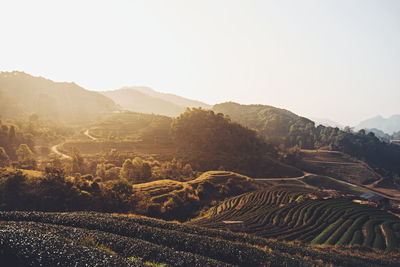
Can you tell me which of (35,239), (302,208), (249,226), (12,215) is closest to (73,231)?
(35,239)

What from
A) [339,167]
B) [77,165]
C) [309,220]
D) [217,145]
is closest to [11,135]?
[77,165]

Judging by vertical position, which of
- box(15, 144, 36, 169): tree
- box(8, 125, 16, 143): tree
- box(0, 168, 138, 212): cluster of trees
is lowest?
box(15, 144, 36, 169): tree

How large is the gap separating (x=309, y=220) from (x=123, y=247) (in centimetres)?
4076

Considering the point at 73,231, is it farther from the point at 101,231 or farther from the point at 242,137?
the point at 242,137

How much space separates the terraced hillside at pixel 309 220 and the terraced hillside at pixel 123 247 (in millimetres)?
14010

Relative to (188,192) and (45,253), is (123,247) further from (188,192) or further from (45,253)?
(188,192)

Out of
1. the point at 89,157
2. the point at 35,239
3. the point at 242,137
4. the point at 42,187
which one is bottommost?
the point at 89,157

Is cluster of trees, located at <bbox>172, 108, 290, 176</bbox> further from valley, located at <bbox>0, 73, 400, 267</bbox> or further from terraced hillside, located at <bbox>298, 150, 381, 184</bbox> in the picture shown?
terraced hillside, located at <bbox>298, 150, 381, 184</bbox>

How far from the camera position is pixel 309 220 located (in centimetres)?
4719

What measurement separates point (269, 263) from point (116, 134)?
5692 inches

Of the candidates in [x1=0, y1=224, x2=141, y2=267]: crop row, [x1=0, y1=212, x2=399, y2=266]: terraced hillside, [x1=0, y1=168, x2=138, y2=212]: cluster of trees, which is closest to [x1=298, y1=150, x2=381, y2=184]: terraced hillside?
[x1=0, y1=212, x2=399, y2=266]: terraced hillside

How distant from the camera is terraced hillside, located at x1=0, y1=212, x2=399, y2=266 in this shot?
50.4 feet

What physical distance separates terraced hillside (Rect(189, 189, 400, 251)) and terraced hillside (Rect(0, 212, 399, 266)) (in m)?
14.0

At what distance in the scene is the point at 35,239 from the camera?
16328mm
